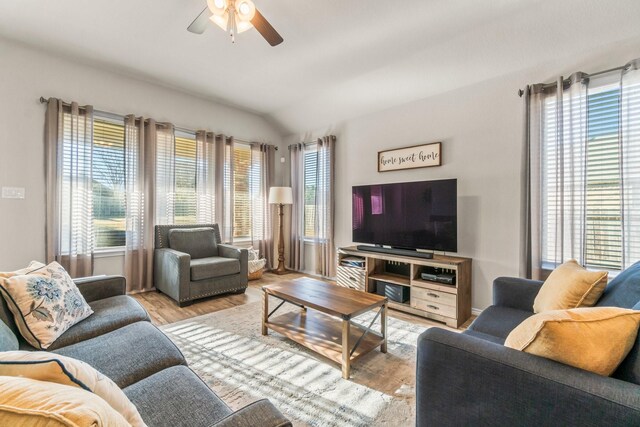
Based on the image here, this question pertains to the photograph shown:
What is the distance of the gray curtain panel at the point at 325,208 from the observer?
4.46 m

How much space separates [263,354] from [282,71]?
3.09 metres

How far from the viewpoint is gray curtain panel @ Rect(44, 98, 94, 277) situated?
313 centimetres

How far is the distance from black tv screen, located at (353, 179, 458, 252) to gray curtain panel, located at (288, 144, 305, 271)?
1369 millimetres

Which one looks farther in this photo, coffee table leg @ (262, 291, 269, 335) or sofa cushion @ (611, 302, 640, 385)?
coffee table leg @ (262, 291, 269, 335)

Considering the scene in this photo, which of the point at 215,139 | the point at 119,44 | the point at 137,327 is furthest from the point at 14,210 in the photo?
the point at 137,327

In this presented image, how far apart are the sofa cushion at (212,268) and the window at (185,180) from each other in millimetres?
854

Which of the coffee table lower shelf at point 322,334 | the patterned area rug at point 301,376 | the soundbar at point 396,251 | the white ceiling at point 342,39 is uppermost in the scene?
the white ceiling at point 342,39

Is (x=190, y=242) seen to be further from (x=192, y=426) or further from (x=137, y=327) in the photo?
(x=192, y=426)

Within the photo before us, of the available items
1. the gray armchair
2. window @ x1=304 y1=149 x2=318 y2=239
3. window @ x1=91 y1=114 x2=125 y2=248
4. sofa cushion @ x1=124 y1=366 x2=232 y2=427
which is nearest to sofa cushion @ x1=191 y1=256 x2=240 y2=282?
the gray armchair

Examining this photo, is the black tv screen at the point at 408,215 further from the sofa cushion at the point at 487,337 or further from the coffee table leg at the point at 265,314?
the coffee table leg at the point at 265,314

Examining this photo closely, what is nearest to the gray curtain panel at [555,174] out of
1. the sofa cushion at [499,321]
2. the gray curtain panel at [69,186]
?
the sofa cushion at [499,321]

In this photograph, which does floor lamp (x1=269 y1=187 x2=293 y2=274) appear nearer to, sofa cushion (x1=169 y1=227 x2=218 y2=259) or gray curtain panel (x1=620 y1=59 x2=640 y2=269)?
sofa cushion (x1=169 y1=227 x2=218 y2=259)

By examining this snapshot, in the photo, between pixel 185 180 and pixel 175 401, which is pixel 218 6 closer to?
pixel 175 401

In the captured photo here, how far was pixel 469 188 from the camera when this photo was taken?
3137 mm
